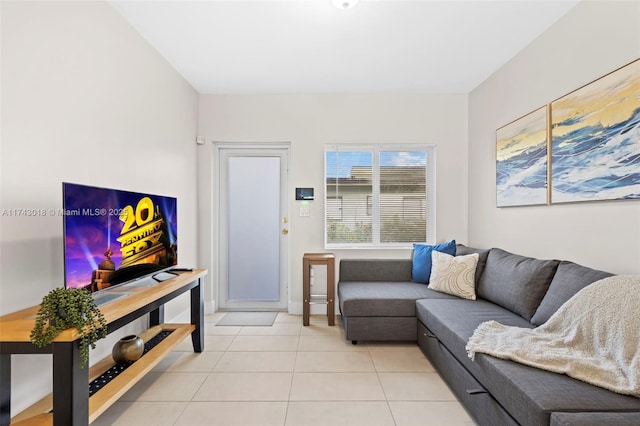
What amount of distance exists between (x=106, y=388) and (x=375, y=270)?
2.63m

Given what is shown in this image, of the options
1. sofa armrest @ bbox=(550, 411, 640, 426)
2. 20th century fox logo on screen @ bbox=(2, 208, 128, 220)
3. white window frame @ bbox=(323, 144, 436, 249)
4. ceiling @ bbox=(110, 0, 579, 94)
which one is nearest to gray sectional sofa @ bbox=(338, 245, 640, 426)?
sofa armrest @ bbox=(550, 411, 640, 426)

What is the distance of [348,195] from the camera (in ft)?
13.0

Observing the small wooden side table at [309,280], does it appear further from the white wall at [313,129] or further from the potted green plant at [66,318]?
the potted green plant at [66,318]

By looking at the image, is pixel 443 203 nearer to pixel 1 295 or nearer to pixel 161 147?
pixel 161 147

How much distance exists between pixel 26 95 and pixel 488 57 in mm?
3511

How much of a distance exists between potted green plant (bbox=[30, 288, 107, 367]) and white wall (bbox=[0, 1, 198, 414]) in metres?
0.41

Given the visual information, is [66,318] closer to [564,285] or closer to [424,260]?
[564,285]

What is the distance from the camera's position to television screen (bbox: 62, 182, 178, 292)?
1670 mm

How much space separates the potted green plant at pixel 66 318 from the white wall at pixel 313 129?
97.9 inches

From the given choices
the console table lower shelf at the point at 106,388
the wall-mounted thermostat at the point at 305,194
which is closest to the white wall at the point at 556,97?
the wall-mounted thermostat at the point at 305,194

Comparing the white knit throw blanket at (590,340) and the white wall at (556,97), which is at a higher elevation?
the white wall at (556,97)

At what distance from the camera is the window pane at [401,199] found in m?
3.97

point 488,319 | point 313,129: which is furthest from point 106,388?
point 313,129

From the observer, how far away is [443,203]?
3.93 metres
